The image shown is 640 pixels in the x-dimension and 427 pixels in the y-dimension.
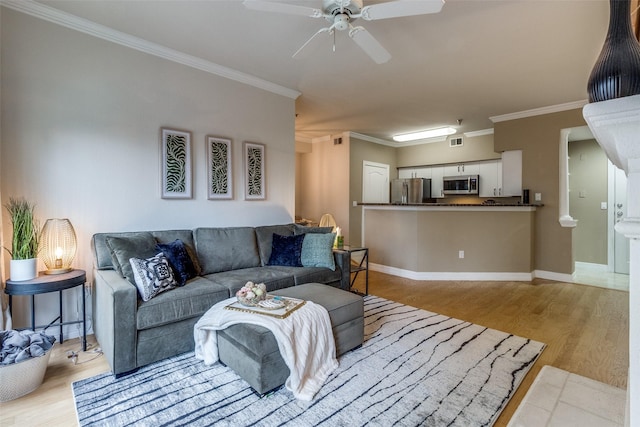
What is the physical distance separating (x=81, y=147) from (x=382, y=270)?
430cm

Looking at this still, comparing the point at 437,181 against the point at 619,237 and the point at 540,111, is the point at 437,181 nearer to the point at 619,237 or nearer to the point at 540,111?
the point at 540,111

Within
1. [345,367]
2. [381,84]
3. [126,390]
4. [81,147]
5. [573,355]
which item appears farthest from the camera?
[381,84]

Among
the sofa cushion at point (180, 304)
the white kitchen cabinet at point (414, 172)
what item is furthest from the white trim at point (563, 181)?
the sofa cushion at point (180, 304)

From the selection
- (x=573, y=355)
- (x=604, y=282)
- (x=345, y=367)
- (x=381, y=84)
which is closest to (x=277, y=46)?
(x=381, y=84)

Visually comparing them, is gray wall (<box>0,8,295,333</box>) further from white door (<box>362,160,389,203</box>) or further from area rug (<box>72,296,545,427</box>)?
white door (<box>362,160,389,203</box>)

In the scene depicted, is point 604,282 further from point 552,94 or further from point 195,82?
point 195,82

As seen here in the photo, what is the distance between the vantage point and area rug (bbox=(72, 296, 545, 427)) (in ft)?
5.37

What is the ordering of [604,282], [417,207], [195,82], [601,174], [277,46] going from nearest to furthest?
[277,46] → [195,82] → [604,282] → [417,207] → [601,174]

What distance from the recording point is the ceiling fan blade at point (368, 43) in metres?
2.11

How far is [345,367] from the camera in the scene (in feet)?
6.95

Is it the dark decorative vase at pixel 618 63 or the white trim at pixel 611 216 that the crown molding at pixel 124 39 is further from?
the white trim at pixel 611 216

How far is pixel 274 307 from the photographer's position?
6.61 feet

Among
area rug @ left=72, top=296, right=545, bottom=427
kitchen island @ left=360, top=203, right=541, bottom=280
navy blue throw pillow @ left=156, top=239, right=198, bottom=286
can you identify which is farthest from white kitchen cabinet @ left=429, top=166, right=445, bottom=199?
navy blue throw pillow @ left=156, top=239, right=198, bottom=286

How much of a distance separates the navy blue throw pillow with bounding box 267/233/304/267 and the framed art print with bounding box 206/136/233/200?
0.79 metres
